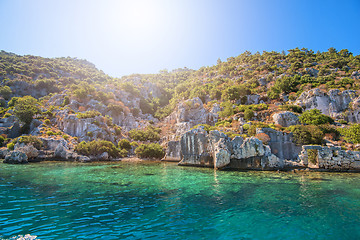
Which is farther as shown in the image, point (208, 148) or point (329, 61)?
point (329, 61)

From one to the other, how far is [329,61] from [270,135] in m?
68.8

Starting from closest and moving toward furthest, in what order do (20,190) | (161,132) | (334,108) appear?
(20,190) → (334,108) → (161,132)

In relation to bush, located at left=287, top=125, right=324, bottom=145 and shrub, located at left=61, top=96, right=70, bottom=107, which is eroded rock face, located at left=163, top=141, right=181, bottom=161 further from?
shrub, located at left=61, top=96, right=70, bottom=107

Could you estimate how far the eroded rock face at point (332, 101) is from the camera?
42750 mm


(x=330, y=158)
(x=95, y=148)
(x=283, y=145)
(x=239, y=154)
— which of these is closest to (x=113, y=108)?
(x=95, y=148)

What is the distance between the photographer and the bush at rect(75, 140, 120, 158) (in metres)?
41.7

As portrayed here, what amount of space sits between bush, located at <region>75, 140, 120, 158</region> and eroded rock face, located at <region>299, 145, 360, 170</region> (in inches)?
1600

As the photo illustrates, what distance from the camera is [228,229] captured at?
8039mm

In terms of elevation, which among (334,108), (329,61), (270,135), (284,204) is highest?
(329,61)

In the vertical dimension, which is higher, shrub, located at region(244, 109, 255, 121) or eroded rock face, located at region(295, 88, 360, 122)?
eroded rock face, located at region(295, 88, 360, 122)

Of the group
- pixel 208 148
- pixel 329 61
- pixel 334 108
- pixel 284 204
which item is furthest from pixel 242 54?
pixel 284 204

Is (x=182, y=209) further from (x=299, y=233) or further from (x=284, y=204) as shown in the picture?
(x=284, y=204)

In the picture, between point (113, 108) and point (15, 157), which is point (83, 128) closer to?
point (113, 108)

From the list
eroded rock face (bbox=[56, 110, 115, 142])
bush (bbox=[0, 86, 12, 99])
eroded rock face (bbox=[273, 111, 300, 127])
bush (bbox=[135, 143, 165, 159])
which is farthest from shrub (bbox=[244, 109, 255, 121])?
bush (bbox=[0, 86, 12, 99])
